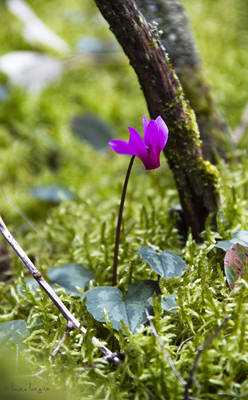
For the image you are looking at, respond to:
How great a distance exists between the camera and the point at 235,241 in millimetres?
1026

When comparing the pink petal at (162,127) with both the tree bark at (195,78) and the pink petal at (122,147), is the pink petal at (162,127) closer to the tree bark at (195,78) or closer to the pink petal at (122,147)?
the pink petal at (122,147)

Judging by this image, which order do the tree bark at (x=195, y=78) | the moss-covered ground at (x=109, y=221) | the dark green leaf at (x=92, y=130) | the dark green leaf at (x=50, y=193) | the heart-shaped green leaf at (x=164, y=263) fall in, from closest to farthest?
1. the moss-covered ground at (x=109, y=221)
2. the heart-shaped green leaf at (x=164, y=263)
3. the tree bark at (x=195, y=78)
4. the dark green leaf at (x=50, y=193)
5. the dark green leaf at (x=92, y=130)

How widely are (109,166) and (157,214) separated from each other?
1.00 meters

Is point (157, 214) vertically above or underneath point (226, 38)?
underneath

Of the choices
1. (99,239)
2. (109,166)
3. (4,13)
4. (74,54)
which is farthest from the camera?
(4,13)

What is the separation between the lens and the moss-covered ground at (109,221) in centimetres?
81

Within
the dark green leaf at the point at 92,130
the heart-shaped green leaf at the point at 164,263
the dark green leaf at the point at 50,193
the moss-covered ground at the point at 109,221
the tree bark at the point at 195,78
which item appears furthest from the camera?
the dark green leaf at the point at 92,130

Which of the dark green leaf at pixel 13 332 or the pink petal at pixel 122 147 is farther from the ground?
the pink petal at pixel 122 147

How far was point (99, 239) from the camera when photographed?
1.36 m

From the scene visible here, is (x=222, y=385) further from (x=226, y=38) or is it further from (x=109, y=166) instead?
(x=226, y=38)

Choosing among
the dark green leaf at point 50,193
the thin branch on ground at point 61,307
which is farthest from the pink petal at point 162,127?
the dark green leaf at point 50,193

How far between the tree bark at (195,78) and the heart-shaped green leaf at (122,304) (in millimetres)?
767

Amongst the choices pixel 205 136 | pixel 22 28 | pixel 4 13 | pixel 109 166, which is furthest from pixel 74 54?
pixel 205 136

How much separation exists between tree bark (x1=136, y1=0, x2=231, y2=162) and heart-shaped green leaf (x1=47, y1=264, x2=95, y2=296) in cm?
74
